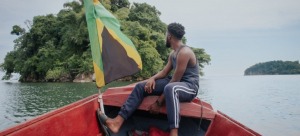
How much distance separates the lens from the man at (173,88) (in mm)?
3350

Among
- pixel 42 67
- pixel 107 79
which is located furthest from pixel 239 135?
pixel 42 67

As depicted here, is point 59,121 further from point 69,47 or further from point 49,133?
point 69,47

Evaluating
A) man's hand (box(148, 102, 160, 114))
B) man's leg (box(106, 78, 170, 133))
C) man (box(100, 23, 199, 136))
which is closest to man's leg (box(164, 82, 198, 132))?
man (box(100, 23, 199, 136))

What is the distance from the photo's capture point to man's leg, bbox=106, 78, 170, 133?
3416 mm

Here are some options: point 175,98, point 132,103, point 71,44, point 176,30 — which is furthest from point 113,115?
point 71,44

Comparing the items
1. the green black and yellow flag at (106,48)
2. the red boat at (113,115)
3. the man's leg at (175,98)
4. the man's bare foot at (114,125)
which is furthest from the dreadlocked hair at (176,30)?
the man's bare foot at (114,125)

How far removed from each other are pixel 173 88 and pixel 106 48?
1.00 meters

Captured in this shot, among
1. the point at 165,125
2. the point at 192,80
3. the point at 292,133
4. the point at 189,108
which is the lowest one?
the point at 292,133

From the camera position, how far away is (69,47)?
155 feet

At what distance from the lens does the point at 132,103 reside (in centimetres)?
359

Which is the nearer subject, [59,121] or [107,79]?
[59,121]

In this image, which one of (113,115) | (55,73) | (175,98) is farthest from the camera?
(55,73)

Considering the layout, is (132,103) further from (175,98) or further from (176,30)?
(176,30)

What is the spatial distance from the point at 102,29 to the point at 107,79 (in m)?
0.64
